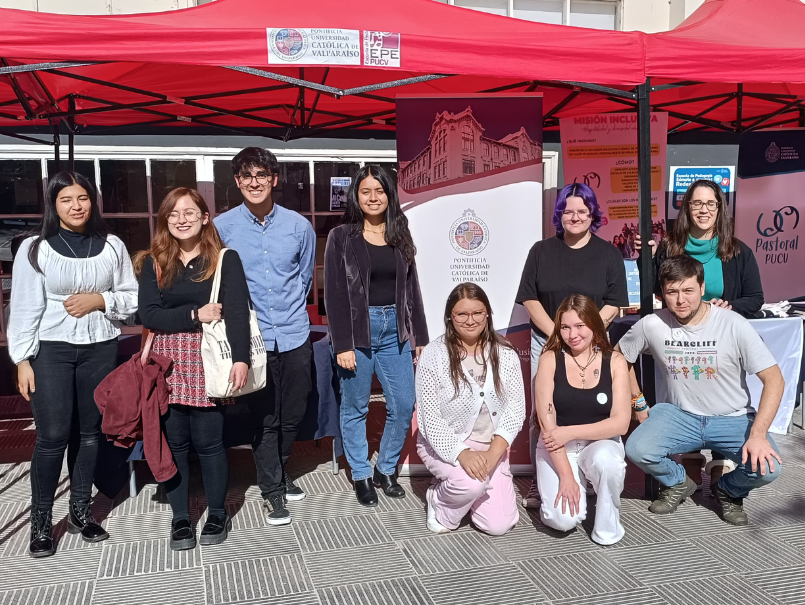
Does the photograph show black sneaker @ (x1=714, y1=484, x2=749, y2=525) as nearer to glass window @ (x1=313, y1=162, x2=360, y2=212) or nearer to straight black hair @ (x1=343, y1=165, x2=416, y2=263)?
straight black hair @ (x1=343, y1=165, x2=416, y2=263)

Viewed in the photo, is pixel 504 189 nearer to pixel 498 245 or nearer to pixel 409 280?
pixel 498 245

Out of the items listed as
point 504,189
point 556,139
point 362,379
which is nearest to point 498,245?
point 504,189

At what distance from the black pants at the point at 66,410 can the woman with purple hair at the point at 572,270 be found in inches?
80.1

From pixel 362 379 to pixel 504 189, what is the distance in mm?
1303

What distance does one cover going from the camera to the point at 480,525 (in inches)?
120

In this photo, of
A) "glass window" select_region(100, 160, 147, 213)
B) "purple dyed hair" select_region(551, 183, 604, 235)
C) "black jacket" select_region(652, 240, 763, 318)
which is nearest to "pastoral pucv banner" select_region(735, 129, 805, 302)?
"black jacket" select_region(652, 240, 763, 318)

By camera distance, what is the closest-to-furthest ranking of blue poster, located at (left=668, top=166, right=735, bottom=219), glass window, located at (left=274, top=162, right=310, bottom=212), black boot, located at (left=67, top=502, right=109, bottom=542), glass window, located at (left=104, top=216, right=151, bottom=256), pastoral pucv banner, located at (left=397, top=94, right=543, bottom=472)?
1. black boot, located at (left=67, top=502, right=109, bottom=542)
2. pastoral pucv banner, located at (left=397, top=94, right=543, bottom=472)
3. glass window, located at (left=104, top=216, right=151, bottom=256)
4. glass window, located at (left=274, top=162, right=310, bottom=212)
5. blue poster, located at (left=668, top=166, right=735, bottom=219)

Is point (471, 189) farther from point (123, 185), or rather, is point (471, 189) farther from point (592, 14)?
point (592, 14)

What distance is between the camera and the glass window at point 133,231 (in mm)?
6266

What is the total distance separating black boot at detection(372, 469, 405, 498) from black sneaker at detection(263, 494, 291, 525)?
537 mm

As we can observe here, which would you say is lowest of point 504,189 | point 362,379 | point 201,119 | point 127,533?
point 127,533

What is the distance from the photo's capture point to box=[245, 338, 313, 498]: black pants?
123 inches

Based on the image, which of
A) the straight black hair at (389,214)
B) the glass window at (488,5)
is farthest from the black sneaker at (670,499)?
the glass window at (488,5)

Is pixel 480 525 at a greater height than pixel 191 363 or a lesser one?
lesser
